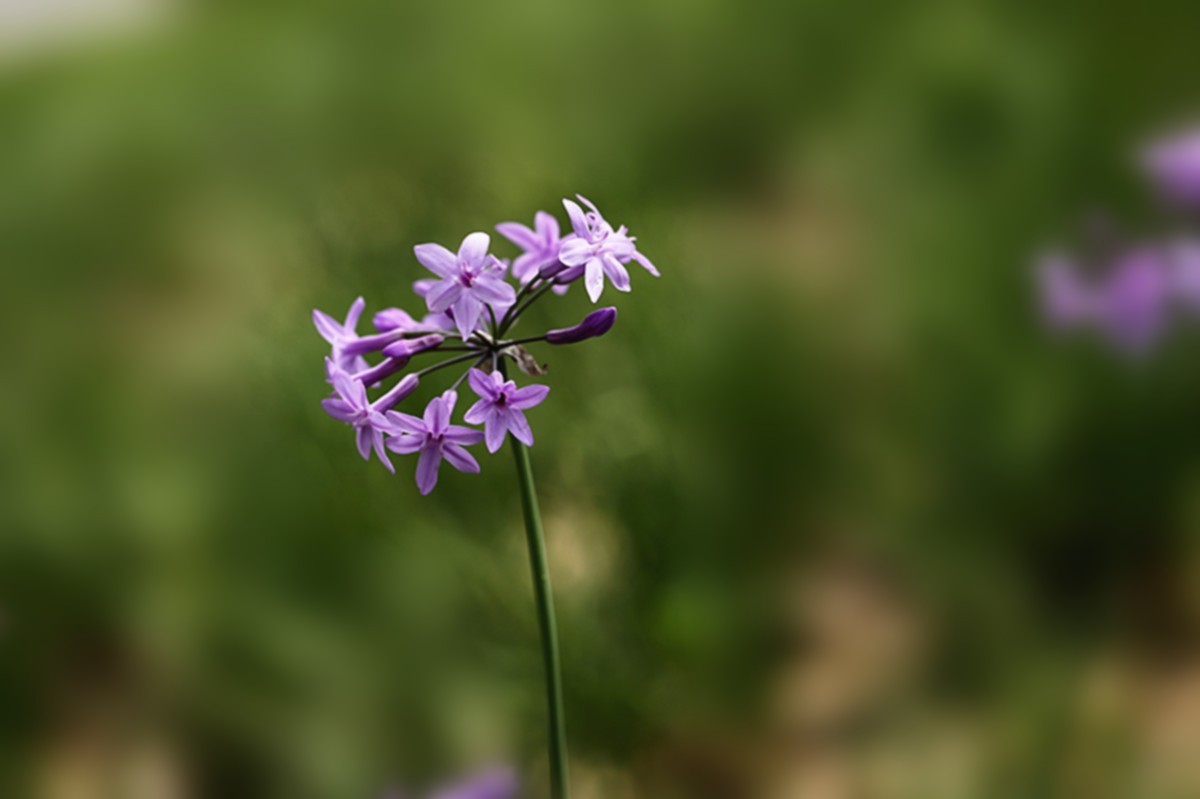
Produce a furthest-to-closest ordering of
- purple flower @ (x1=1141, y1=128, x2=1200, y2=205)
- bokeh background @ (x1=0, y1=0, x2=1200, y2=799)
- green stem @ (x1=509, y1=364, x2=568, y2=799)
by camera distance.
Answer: bokeh background @ (x1=0, y1=0, x2=1200, y2=799), purple flower @ (x1=1141, y1=128, x2=1200, y2=205), green stem @ (x1=509, y1=364, x2=568, y2=799)

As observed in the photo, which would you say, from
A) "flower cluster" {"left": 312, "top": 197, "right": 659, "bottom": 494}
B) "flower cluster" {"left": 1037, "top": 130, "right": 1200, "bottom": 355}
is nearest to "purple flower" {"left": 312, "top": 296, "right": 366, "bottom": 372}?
"flower cluster" {"left": 312, "top": 197, "right": 659, "bottom": 494}

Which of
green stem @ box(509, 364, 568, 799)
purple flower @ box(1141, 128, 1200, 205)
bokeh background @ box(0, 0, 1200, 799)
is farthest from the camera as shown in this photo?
bokeh background @ box(0, 0, 1200, 799)

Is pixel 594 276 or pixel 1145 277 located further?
pixel 1145 277

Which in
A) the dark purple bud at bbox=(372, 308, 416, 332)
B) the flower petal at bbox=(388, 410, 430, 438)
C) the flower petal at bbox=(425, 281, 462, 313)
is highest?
the dark purple bud at bbox=(372, 308, 416, 332)

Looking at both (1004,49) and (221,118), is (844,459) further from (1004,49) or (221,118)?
(221,118)

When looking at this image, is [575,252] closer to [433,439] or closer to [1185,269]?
[433,439]

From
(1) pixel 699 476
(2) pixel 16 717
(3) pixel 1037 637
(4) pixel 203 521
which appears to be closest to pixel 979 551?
(3) pixel 1037 637

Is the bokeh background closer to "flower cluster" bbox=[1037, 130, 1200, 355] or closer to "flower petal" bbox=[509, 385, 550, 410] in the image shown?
"flower cluster" bbox=[1037, 130, 1200, 355]

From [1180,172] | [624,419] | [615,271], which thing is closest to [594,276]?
[615,271]
